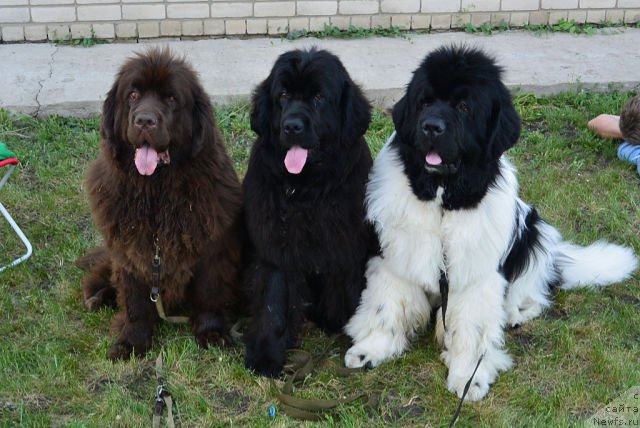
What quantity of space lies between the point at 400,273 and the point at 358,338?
470 mm

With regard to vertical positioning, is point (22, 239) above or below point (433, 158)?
below

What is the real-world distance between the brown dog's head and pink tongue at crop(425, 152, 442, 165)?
3.73 ft

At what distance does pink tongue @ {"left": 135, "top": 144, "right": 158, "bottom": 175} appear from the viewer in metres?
3.65

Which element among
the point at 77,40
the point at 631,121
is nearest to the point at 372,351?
the point at 631,121

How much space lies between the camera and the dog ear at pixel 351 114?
3709mm

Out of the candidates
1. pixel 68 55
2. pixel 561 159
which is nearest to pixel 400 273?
pixel 561 159

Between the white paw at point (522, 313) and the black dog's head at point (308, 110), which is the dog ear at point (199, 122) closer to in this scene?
the black dog's head at point (308, 110)

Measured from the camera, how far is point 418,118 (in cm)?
355

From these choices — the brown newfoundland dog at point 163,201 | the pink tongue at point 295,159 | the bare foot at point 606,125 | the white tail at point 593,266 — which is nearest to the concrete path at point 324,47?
the bare foot at point 606,125

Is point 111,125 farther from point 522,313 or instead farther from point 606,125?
point 606,125

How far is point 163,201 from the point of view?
3.86m

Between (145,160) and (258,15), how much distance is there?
508cm

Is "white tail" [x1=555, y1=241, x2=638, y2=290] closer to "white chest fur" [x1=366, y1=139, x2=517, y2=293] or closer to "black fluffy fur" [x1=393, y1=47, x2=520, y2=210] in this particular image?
"white chest fur" [x1=366, y1=139, x2=517, y2=293]

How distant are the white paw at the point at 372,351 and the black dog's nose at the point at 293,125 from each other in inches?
48.0
